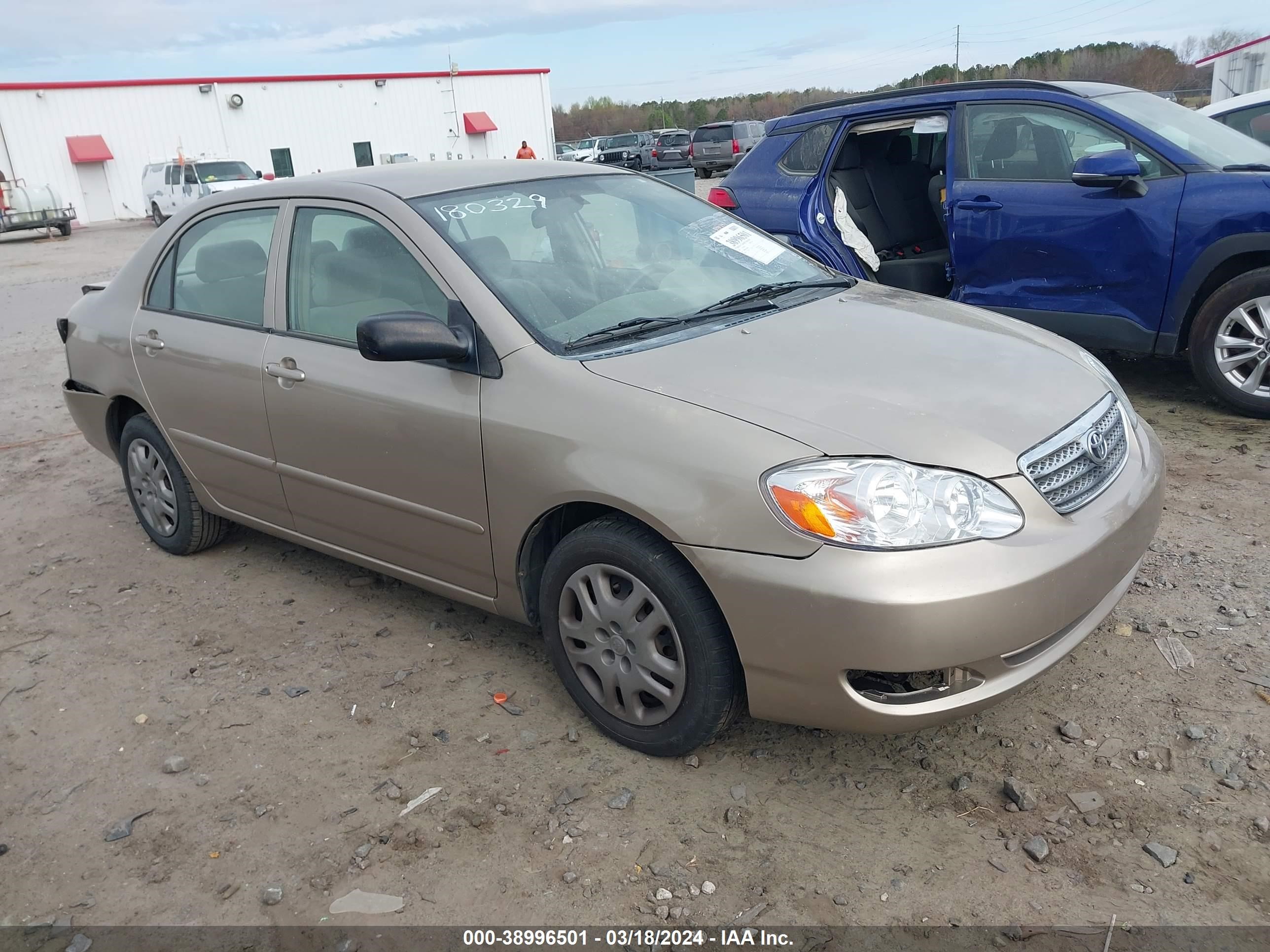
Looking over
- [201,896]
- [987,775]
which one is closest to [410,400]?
[201,896]

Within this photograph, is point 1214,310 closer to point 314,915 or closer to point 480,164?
point 480,164

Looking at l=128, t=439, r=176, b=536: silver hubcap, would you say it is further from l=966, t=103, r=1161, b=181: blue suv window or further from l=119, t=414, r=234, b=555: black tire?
l=966, t=103, r=1161, b=181: blue suv window

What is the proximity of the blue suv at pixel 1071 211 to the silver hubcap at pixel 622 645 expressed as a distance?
150 inches

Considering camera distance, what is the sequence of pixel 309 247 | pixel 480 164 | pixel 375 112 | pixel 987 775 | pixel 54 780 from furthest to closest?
pixel 375 112 < pixel 480 164 < pixel 309 247 < pixel 54 780 < pixel 987 775

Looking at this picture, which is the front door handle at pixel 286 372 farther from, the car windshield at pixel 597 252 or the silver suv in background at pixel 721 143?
the silver suv in background at pixel 721 143

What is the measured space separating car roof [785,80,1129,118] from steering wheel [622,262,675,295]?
3290mm

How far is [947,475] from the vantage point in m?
2.50

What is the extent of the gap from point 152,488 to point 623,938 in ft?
11.2

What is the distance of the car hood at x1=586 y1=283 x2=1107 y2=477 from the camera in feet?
8.42

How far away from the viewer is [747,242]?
3947 mm

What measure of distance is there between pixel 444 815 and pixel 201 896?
628mm

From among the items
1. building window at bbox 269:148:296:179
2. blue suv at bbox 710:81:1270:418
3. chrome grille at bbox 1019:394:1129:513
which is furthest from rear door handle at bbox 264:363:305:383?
building window at bbox 269:148:296:179

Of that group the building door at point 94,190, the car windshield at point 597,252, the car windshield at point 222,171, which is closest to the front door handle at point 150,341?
the car windshield at point 597,252

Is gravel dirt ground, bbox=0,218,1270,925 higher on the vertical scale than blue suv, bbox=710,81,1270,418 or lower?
lower
